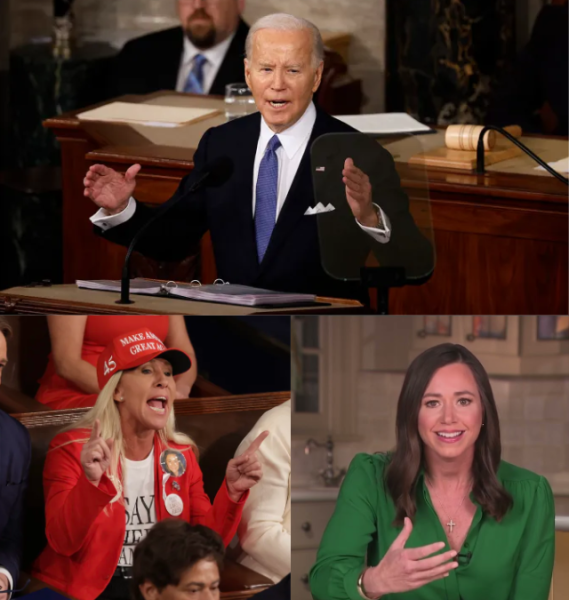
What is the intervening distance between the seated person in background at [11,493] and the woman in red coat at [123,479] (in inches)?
1.9

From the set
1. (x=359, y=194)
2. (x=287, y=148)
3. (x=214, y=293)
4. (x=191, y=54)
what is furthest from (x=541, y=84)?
(x=214, y=293)

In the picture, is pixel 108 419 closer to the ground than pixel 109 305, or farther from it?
closer to the ground

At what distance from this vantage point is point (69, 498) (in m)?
2.29

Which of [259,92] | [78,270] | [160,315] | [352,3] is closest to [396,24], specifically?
[352,3]

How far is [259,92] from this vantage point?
3.29 meters

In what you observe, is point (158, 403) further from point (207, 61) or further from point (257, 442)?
point (207, 61)

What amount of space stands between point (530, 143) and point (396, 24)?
1720 millimetres

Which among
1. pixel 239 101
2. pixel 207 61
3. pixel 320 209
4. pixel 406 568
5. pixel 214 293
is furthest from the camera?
pixel 207 61

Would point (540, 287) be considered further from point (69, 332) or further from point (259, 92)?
point (69, 332)

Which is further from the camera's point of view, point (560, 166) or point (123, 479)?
point (560, 166)

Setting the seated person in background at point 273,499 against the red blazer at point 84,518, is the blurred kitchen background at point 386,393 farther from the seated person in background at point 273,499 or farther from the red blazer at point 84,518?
the red blazer at point 84,518

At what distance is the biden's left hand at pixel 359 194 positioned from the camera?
297 cm

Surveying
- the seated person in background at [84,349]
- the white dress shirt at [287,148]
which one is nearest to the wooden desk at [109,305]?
the seated person in background at [84,349]

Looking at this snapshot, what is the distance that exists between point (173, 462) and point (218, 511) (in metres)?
0.13
